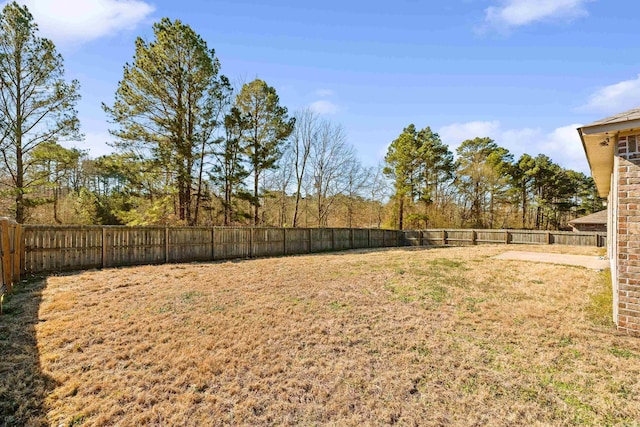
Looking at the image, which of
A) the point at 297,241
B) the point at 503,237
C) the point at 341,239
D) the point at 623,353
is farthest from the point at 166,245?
the point at 503,237

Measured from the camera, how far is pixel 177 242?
386 inches

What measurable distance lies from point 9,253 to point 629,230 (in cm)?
959

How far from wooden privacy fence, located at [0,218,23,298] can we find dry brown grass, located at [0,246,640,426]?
48 centimetres

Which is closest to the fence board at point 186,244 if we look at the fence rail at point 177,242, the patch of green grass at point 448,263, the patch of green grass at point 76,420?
the fence rail at point 177,242

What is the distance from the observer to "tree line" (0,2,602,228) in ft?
40.0

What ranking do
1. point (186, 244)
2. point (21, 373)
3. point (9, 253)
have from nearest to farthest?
1. point (21, 373)
2. point (9, 253)
3. point (186, 244)

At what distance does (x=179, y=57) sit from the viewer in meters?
13.4

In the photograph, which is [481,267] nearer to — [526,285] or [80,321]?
[526,285]

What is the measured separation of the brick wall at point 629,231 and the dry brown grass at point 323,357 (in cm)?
42

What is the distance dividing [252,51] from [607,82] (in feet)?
33.4

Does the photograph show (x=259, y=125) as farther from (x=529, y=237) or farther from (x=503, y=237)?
(x=529, y=237)

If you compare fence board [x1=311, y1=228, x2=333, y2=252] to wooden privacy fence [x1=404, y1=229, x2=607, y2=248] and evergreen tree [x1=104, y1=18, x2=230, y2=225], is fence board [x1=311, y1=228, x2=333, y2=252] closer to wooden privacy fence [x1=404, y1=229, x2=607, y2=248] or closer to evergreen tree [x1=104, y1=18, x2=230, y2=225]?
evergreen tree [x1=104, y1=18, x2=230, y2=225]

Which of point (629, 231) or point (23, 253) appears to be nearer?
point (629, 231)

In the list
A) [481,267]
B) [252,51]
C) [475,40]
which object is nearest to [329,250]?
[481,267]
